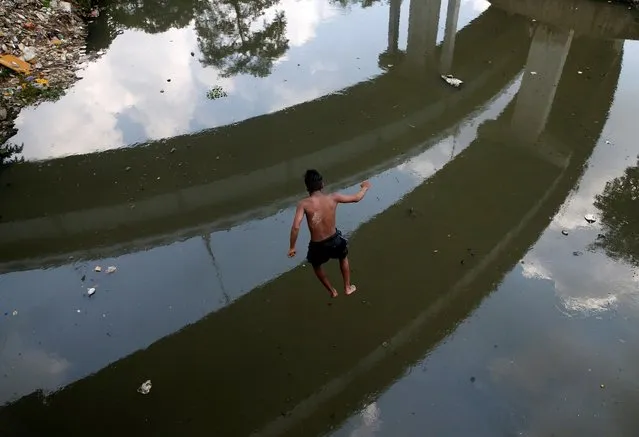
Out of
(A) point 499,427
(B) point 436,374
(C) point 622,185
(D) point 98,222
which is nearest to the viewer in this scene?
(A) point 499,427

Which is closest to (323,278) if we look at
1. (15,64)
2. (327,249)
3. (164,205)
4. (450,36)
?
(327,249)

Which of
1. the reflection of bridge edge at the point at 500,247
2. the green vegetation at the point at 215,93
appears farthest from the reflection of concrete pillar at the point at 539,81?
the green vegetation at the point at 215,93

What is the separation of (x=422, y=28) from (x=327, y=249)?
316 inches

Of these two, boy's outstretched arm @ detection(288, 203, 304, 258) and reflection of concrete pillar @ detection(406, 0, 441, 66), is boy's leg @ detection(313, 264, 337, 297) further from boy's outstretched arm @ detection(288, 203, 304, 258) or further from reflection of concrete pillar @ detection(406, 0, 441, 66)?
reflection of concrete pillar @ detection(406, 0, 441, 66)

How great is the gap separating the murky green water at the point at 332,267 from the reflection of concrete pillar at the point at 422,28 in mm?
170

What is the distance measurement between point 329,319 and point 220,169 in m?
3.00

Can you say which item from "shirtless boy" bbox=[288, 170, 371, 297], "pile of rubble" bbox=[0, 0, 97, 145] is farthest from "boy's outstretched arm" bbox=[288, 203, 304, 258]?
"pile of rubble" bbox=[0, 0, 97, 145]

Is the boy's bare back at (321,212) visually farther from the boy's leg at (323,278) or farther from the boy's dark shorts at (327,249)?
the boy's leg at (323,278)

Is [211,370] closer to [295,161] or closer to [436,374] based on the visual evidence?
[436,374]

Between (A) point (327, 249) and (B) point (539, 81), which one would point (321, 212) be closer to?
(A) point (327, 249)

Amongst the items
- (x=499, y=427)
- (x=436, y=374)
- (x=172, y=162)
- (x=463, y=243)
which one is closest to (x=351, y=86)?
(x=172, y=162)

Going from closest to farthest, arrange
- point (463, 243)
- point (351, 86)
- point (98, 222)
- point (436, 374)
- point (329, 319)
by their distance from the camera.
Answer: point (436, 374) < point (329, 319) < point (463, 243) < point (98, 222) < point (351, 86)

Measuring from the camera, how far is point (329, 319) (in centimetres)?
493

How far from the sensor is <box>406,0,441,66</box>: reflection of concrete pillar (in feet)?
33.5
